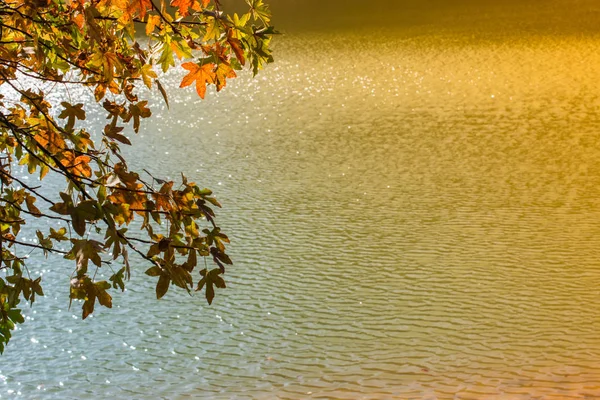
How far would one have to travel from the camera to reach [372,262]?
3.17 m

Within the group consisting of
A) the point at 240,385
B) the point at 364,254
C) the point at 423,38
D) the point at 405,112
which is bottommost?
the point at 240,385

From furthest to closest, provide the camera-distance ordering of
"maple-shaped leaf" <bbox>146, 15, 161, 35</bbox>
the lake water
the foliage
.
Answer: the lake water, "maple-shaped leaf" <bbox>146, 15, 161, 35</bbox>, the foliage

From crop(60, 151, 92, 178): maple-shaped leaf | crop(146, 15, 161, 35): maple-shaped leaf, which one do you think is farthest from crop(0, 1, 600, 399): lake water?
crop(146, 15, 161, 35): maple-shaped leaf

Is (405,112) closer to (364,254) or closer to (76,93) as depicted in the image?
(364,254)

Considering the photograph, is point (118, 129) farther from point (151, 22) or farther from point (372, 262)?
point (372, 262)

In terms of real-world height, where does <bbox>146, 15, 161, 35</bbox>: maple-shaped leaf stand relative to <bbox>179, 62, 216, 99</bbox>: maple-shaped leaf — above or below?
above

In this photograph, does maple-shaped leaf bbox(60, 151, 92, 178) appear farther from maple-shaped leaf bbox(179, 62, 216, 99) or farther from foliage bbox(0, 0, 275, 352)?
maple-shaped leaf bbox(179, 62, 216, 99)

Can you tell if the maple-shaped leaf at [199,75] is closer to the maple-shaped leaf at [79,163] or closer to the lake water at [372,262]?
the maple-shaped leaf at [79,163]

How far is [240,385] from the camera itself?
236cm

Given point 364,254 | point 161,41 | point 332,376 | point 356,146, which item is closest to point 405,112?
point 356,146

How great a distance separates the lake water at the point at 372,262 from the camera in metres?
2.39

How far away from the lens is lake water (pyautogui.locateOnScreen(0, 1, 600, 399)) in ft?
7.85

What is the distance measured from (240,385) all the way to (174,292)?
733 mm

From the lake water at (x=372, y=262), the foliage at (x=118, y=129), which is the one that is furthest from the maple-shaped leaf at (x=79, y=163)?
the lake water at (x=372, y=262)
